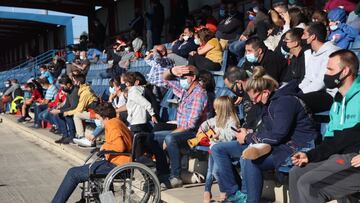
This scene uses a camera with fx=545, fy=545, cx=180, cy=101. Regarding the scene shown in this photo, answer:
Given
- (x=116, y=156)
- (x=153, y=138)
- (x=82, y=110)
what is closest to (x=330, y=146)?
(x=116, y=156)

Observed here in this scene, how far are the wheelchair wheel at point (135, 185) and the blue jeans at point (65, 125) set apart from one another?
19.8 feet

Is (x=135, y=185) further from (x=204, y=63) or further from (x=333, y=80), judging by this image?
(x=204, y=63)

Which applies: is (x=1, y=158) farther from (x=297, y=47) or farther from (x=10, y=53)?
(x=10, y=53)

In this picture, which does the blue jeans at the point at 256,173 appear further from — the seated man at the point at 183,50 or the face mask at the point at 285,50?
the seated man at the point at 183,50

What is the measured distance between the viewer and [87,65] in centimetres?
1869

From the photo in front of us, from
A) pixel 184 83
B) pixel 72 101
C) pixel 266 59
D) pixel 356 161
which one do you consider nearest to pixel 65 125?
pixel 72 101

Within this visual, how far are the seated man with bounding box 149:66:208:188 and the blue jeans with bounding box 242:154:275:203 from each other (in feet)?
6.25

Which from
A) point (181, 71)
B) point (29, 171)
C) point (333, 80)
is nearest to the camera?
point (333, 80)

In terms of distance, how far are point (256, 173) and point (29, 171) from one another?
554 centimetres

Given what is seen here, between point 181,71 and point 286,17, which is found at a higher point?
point 286,17

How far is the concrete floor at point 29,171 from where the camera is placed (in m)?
7.51

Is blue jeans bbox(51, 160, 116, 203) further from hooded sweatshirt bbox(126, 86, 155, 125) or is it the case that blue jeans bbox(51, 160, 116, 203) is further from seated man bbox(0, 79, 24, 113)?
seated man bbox(0, 79, 24, 113)

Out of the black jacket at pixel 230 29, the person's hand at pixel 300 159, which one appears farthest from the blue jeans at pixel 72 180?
the black jacket at pixel 230 29

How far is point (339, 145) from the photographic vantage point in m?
4.32
